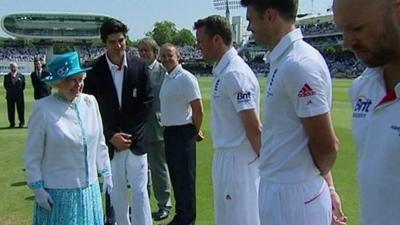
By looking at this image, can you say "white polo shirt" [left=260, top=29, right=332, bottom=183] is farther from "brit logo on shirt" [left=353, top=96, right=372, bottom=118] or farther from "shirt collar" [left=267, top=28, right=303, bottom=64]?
"brit logo on shirt" [left=353, top=96, right=372, bottom=118]

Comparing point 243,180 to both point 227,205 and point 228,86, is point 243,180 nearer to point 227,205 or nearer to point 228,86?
point 227,205

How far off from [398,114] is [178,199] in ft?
17.8

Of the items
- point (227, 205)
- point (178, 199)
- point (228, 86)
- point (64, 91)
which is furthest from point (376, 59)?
point (178, 199)

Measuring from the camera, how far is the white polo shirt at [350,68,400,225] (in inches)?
85.3

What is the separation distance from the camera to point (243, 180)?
15.6 feet

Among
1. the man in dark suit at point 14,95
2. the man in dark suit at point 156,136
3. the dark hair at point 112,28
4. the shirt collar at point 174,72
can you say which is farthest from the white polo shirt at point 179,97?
the man in dark suit at point 14,95

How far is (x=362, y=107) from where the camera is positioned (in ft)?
7.82

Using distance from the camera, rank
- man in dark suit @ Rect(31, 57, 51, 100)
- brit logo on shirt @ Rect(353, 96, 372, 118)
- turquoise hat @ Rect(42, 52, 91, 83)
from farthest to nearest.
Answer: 1. man in dark suit @ Rect(31, 57, 51, 100)
2. turquoise hat @ Rect(42, 52, 91, 83)
3. brit logo on shirt @ Rect(353, 96, 372, 118)

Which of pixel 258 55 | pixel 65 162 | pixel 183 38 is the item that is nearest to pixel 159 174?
pixel 65 162

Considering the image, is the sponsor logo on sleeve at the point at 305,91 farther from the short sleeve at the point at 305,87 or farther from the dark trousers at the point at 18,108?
the dark trousers at the point at 18,108

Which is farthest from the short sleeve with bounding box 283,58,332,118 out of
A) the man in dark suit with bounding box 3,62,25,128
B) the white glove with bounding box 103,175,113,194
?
the man in dark suit with bounding box 3,62,25,128

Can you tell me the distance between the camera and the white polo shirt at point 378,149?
2166mm

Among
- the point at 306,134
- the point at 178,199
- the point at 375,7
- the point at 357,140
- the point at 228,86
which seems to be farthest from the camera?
the point at 178,199

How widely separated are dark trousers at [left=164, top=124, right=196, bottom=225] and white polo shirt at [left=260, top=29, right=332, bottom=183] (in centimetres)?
371
